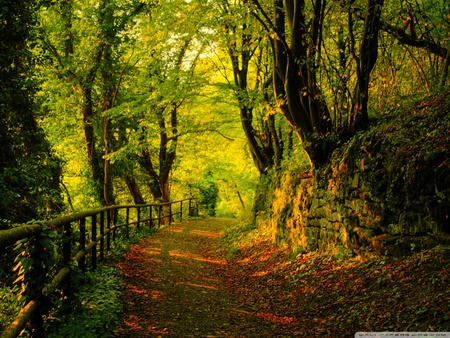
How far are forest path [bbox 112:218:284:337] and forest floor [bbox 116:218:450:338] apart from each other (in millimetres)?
15

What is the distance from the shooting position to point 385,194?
6082mm

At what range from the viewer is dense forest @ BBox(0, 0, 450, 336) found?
6.04m

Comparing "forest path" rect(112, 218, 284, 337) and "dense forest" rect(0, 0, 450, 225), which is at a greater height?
"dense forest" rect(0, 0, 450, 225)

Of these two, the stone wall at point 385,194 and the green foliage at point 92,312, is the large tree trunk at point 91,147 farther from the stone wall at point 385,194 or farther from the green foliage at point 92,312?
the green foliage at point 92,312

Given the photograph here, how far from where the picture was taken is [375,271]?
5.69 m

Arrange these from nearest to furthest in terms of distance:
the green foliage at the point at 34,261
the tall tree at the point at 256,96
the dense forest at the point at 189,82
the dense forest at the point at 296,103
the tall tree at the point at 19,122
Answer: the green foliage at the point at 34,261 < the dense forest at the point at 296,103 < the tall tree at the point at 19,122 < the dense forest at the point at 189,82 < the tall tree at the point at 256,96

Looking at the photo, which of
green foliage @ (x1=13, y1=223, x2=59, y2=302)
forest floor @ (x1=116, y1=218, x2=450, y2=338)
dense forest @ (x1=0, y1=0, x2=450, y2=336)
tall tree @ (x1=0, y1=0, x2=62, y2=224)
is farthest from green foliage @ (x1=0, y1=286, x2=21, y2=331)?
tall tree @ (x1=0, y1=0, x2=62, y2=224)

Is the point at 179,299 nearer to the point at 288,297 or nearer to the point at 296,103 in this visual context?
the point at 288,297

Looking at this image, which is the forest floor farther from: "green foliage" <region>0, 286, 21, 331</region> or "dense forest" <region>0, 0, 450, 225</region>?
"dense forest" <region>0, 0, 450, 225</region>

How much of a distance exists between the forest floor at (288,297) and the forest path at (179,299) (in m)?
0.01

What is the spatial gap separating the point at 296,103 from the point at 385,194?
3.45 metres

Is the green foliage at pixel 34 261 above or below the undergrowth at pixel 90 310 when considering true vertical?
above

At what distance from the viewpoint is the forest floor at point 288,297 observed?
461 centimetres

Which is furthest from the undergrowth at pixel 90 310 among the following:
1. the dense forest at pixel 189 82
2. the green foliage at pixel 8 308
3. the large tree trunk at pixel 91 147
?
the large tree trunk at pixel 91 147
